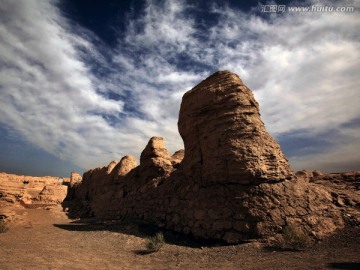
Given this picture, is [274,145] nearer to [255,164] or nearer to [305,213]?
[255,164]

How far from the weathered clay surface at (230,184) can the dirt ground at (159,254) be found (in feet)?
2.15

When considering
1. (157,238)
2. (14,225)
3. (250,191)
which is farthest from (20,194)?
(250,191)

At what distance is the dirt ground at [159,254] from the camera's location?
590 cm

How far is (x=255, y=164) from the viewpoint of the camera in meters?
8.50

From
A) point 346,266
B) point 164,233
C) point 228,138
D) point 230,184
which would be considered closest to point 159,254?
point 164,233

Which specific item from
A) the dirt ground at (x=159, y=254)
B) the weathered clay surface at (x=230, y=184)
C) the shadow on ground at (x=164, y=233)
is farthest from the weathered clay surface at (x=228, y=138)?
the dirt ground at (x=159, y=254)

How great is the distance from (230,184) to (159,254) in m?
3.53

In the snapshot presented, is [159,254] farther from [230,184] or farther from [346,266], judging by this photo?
[346,266]

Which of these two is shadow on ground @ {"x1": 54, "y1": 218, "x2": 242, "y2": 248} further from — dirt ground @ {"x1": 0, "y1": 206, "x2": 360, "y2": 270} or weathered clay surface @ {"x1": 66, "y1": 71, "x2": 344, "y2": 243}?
weathered clay surface @ {"x1": 66, "y1": 71, "x2": 344, "y2": 243}

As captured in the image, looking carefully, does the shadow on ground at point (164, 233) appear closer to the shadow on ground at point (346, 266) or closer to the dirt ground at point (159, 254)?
the dirt ground at point (159, 254)

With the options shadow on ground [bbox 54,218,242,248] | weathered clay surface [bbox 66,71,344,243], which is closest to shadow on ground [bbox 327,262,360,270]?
weathered clay surface [bbox 66,71,344,243]

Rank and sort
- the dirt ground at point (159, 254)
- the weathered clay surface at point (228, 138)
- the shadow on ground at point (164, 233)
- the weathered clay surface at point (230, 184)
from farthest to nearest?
1. the weathered clay surface at point (228, 138)
2. the shadow on ground at point (164, 233)
3. the weathered clay surface at point (230, 184)
4. the dirt ground at point (159, 254)

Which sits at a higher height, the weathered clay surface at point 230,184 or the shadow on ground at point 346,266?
the weathered clay surface at point 230,184

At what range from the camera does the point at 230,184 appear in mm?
8922
